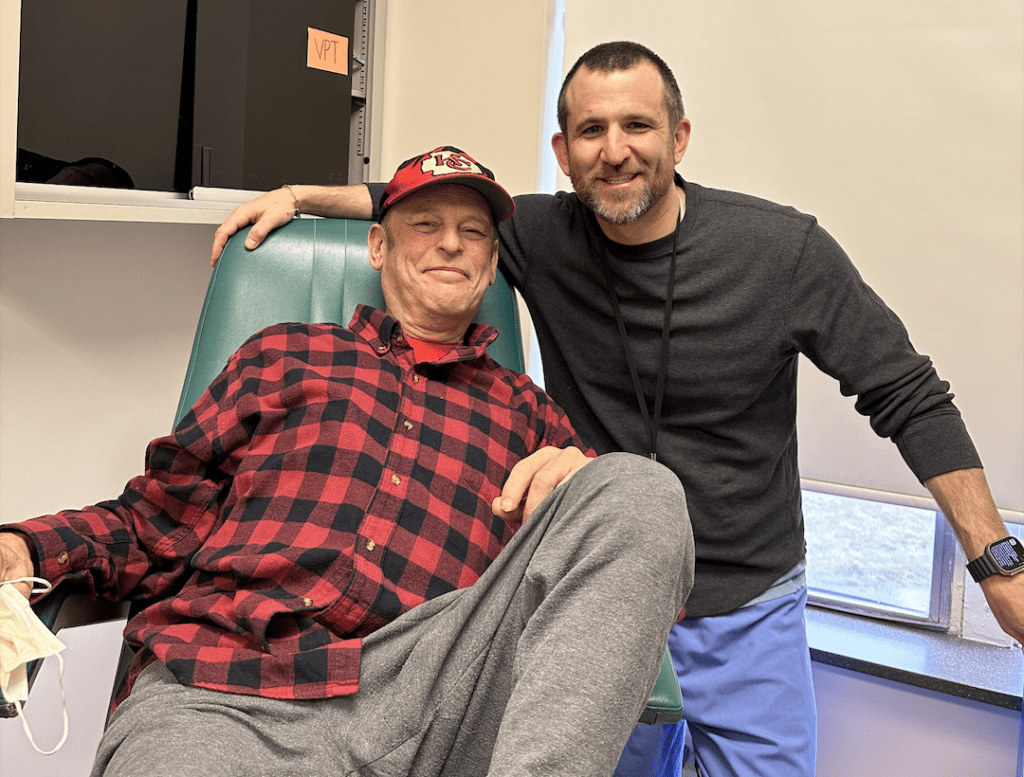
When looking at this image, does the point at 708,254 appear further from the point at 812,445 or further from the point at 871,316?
the point at 812,445

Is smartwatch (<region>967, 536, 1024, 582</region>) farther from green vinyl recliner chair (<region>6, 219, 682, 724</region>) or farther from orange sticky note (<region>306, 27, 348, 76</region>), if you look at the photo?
orange sticky note (<region>306, 27, 348, 76</region>)

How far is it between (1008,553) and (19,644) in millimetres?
1189

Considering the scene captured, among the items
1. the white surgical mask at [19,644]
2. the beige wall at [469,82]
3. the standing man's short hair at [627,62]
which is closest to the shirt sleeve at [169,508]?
the white surgical mask at [19,644]

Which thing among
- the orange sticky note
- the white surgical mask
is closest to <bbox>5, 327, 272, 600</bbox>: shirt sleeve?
the white surgical mask

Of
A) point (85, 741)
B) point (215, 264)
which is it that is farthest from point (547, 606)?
point (85, 741)

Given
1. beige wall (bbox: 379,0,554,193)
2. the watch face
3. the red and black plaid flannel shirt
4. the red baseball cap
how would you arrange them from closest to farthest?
1. the red and black plaid flannel shirt
2. the watch face
3. the red baseball cap
4. beige wall (bbox: 379,0,554,193)

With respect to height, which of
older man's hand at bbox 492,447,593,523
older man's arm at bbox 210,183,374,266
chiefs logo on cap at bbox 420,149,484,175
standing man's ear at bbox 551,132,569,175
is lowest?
older man's hand at bbox 492,447,593,523

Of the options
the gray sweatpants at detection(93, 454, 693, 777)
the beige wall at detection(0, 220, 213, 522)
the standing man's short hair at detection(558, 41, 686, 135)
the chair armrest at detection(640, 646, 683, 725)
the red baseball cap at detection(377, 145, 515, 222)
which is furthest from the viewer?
the beige wall at detection(0, 220, 213, 522)

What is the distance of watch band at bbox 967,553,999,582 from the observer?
1219 mm

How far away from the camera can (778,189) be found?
1873mm

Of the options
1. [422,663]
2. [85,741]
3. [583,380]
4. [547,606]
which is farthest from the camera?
[85,741]

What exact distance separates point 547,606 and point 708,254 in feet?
2.53

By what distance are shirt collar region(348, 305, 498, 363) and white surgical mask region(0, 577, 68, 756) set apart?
54 centimetres

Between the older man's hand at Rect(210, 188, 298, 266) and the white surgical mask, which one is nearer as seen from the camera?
the white surgical mask
